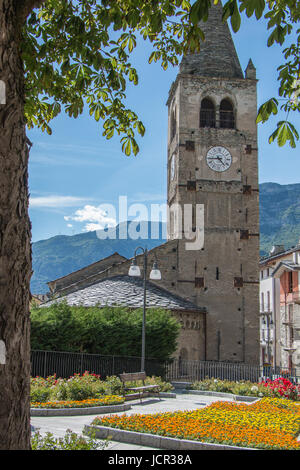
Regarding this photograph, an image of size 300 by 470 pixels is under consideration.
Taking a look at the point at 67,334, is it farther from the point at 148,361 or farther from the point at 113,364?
the point at 148,361

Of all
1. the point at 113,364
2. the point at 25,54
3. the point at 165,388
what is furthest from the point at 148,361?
the point at 25,54

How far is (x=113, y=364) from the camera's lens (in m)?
24.3

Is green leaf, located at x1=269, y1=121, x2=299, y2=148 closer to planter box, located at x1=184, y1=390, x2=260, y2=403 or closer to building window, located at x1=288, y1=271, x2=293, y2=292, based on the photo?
planter box, located at x1=184, y1=390, x2=260, y2=403

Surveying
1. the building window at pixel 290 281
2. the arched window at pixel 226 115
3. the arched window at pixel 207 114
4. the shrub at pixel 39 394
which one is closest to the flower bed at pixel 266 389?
the shrub at pixel 39 394

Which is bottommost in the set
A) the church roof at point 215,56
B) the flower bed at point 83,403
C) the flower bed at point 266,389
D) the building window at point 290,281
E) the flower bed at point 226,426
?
the flower bed at point 266,389

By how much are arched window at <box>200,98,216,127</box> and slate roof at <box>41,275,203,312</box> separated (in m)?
13.6

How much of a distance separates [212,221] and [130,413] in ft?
75.8

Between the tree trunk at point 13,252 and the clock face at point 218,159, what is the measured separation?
33825mm

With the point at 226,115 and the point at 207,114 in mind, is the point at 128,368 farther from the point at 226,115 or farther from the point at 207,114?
the point at 226,115

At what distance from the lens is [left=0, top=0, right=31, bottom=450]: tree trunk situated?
4.34 metres

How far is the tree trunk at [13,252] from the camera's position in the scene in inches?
171

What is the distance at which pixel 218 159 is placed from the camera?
3806 cm

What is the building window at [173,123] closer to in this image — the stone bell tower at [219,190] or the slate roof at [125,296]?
the stone bell tower at [219,190]
